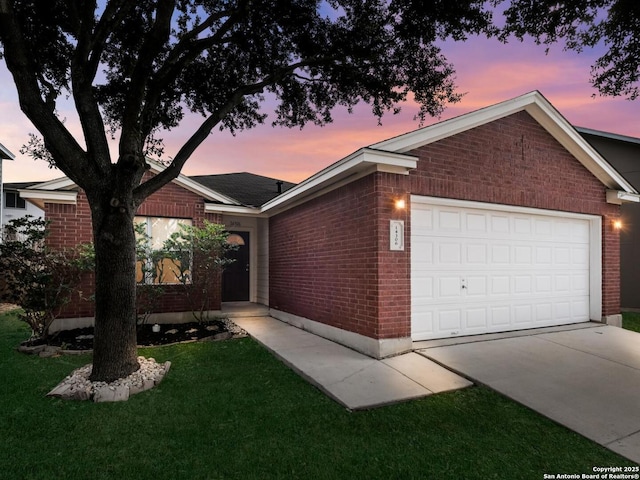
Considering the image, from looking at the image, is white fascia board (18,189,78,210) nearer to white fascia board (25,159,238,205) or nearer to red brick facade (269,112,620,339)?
white fascia board (25,159,238,205)

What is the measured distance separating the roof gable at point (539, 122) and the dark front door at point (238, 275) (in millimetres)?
7241

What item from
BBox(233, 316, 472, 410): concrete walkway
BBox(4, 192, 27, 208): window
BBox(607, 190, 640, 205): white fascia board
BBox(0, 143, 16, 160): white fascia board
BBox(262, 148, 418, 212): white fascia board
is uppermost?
BBox(0, 143, 16, 160): white fascia board

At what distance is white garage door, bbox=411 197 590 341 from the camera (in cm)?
636

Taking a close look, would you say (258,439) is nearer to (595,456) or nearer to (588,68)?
(595,456)

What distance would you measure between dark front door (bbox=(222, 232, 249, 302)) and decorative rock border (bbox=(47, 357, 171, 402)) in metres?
6.48

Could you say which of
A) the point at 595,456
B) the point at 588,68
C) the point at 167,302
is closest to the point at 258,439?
the point at 595,456

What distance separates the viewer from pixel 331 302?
7121 millimetres

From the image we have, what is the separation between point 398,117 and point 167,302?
7.13 metres

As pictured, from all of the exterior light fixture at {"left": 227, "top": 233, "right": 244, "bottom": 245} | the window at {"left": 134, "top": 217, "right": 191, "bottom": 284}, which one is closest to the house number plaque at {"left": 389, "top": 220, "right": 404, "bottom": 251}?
the window at {"left": 134, "top": 217, "right": 191, "bottom": 284}

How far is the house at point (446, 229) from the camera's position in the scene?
590cm

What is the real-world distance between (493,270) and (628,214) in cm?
928

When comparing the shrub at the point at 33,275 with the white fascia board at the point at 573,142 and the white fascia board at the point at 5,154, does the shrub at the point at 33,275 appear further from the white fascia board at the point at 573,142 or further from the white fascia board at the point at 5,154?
the white fascia board at the point at 5,154

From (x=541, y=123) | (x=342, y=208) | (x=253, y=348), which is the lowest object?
(x=253, y=348)

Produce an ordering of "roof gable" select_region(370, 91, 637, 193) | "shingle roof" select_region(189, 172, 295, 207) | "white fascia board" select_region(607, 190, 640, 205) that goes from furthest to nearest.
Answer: "shingle roof" select_region(189, 172, 295, 207) → "white fascia board" select_region(607, 190, 640, 205) → "roof gable" select_region(370, 91, 637, 193)
